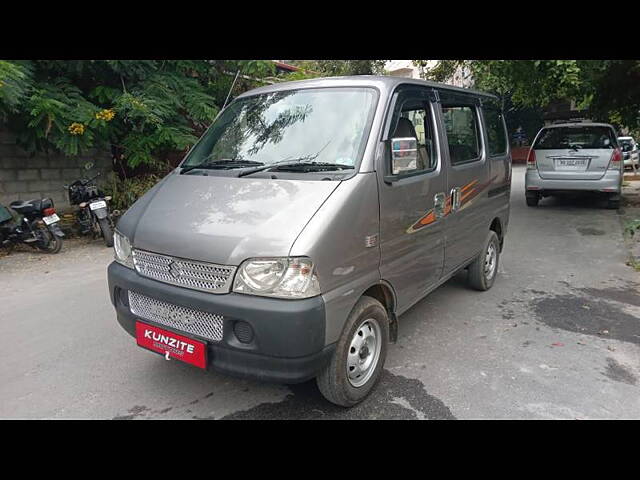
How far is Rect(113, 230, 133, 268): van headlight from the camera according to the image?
2.92 metres

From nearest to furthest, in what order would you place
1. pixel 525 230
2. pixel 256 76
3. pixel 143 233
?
pixel 143 233 < pixel 525 230 < pixel 256 76

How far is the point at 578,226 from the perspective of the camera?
8.12m

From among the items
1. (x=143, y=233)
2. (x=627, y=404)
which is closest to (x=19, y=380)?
(x=143, y=233)

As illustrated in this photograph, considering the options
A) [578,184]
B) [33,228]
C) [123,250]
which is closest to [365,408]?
[123,250]

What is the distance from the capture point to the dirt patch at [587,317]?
3936 mm

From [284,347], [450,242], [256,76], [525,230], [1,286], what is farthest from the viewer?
[256,76]

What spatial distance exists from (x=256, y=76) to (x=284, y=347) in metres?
7.49

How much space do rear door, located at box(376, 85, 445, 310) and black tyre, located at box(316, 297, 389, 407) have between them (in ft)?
0.92

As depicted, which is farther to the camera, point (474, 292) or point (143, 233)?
point (474, 292)

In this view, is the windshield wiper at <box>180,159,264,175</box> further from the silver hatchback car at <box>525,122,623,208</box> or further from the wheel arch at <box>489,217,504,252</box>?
the silver hatchback car at <box>525,122,623,208</box>

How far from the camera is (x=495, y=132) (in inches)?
199

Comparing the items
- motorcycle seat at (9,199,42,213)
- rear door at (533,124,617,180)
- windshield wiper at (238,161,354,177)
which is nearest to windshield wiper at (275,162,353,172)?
windshield wiper at (238,161,354,177)
